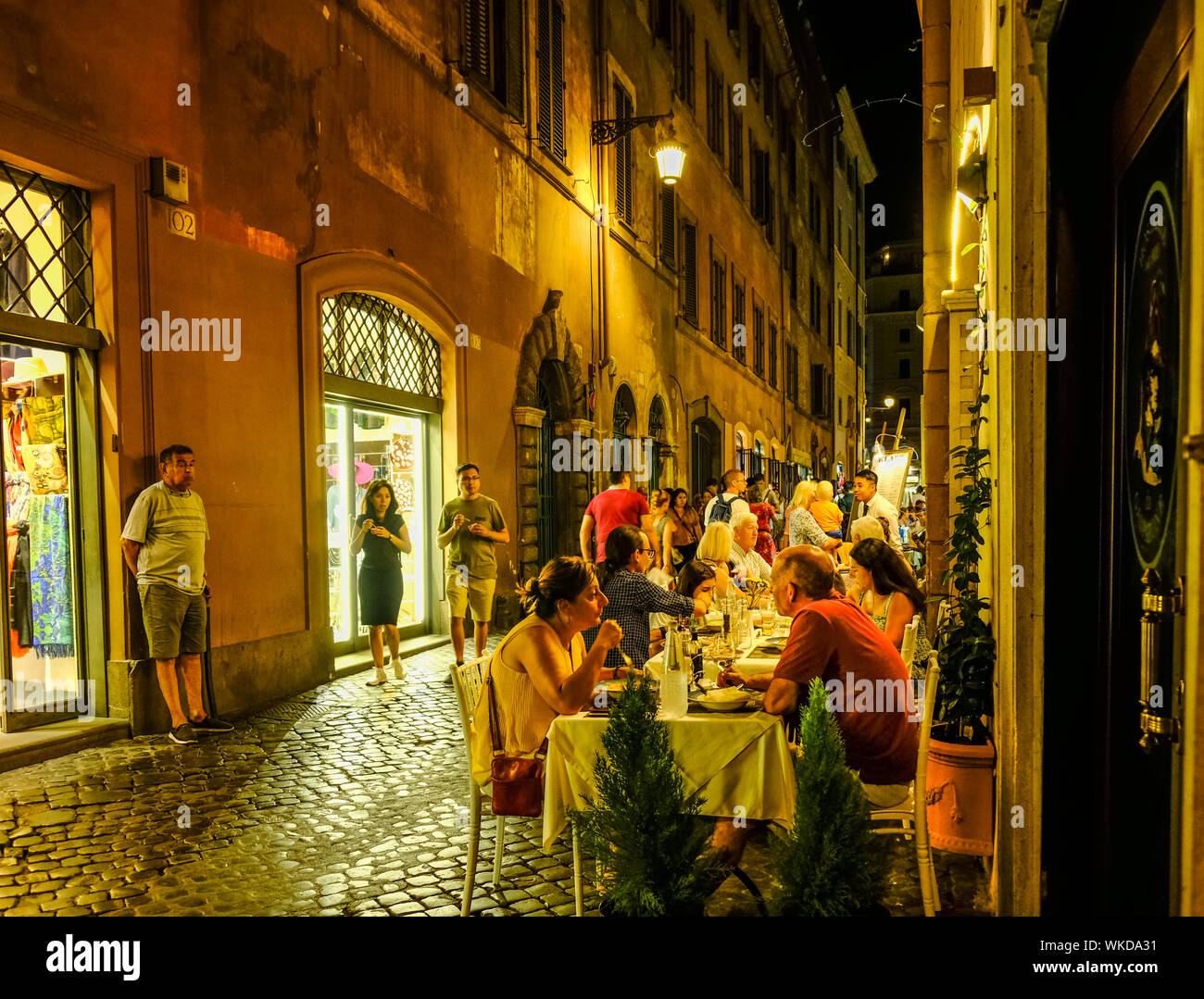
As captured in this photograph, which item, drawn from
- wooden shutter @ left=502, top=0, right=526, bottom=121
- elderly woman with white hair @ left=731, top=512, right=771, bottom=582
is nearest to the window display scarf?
elderly woman with white hair @ left=731, top=512, right=771, bottom=582

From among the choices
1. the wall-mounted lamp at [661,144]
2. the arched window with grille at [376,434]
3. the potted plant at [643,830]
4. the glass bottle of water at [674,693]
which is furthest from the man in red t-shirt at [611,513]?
the potted plant at [643,830]

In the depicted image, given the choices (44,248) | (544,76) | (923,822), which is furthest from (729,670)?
(544,76)

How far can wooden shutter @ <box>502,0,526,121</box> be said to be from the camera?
10.6m

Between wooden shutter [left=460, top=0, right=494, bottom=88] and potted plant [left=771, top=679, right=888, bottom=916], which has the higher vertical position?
wooden shutter [left=460, top=0, right=494, bottom=88]

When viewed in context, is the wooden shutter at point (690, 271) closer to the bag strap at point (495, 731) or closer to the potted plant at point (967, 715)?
the potted plant at point (967, 715)

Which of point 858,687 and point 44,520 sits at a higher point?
point 44,520

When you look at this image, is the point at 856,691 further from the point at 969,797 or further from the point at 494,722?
the point at 494,722

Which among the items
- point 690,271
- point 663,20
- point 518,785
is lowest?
point 518,785

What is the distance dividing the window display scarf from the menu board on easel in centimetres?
759

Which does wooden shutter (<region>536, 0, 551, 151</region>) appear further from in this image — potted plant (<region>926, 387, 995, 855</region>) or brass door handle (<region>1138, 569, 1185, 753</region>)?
brass door handle (<region>1138, 569, 1185, 753</region>)

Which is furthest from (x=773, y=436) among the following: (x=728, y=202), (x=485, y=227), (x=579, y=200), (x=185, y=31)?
(x=185, y=31)

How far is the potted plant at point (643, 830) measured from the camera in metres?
1.99

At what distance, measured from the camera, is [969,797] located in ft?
12.7

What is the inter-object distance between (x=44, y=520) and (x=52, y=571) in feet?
1.10
